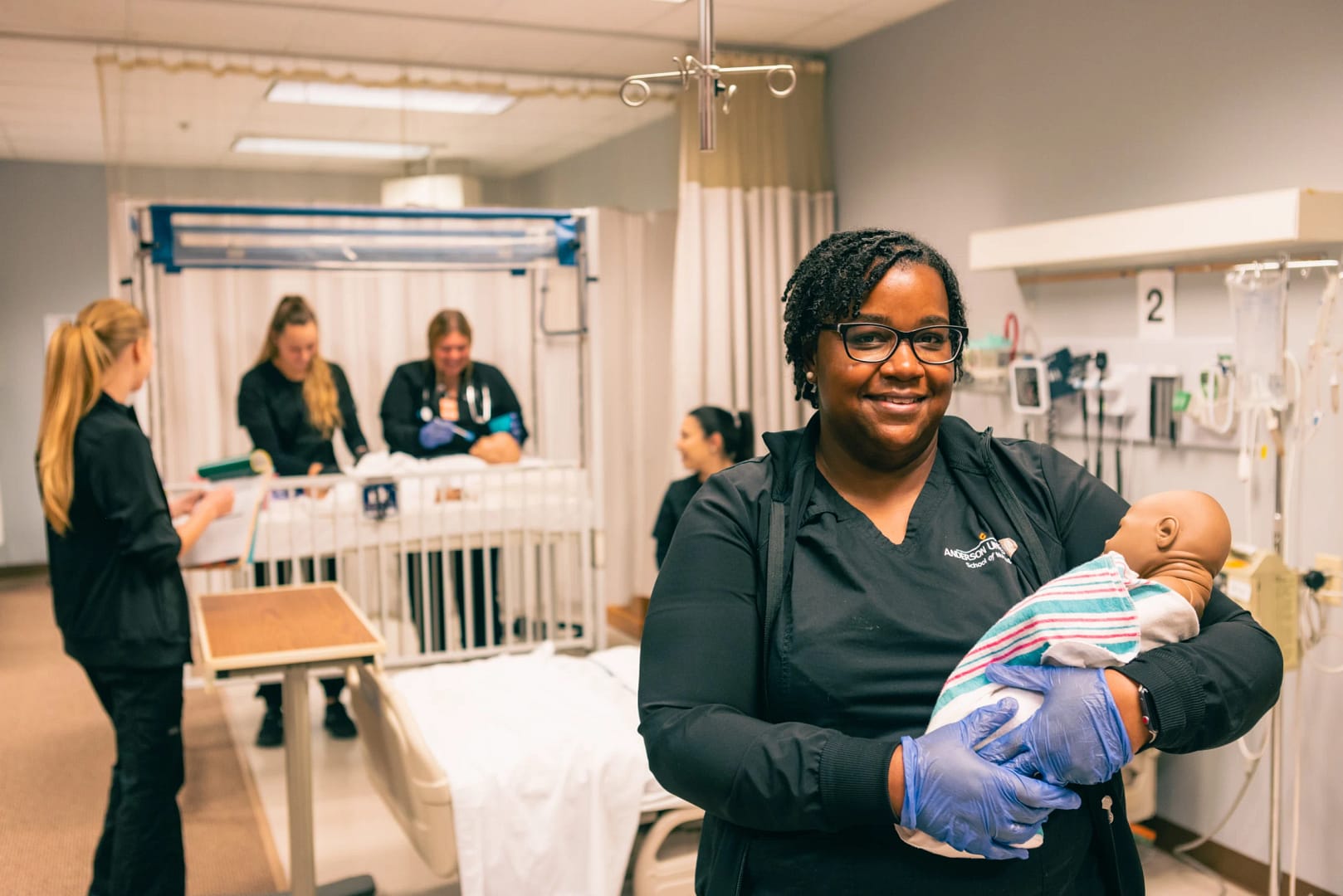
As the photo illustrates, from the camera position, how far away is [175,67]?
4070 mm

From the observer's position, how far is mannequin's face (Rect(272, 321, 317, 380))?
3.98 metres

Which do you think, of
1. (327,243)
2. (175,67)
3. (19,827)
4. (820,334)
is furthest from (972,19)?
(19,827)

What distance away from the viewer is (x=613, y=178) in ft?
16.9

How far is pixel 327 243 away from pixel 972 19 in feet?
7.41

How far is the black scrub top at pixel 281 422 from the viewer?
400cm

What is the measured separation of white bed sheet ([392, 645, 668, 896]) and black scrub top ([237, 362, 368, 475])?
1620mm

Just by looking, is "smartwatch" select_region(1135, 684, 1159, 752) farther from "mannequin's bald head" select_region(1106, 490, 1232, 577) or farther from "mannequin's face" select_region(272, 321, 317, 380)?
"mannequin's face" select_region(272, 321, 317, 380)

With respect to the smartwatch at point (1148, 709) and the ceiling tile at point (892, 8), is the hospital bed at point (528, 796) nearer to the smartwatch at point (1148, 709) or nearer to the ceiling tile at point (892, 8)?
the smartwatch at point (1148, 709)

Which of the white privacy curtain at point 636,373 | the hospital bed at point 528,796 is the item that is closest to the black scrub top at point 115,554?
the hospital bed at point 528,796

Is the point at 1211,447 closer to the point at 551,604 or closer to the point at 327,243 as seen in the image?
the point at 551,604

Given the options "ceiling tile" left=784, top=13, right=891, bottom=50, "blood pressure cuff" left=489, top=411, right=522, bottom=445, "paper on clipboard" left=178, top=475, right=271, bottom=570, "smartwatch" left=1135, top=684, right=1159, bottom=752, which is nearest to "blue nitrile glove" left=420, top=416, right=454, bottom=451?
"blood pressure cuff" left=489, top=411, right=522, bottom=445

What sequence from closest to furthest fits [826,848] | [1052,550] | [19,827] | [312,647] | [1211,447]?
1. [826,848]
2. [1052,550]
3. [312,647]
4. [1211,447]
5. [19,827]

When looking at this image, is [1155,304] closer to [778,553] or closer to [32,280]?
[778,553]

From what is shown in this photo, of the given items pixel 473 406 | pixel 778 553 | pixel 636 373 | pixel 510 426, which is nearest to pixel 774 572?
pixel 778 553
